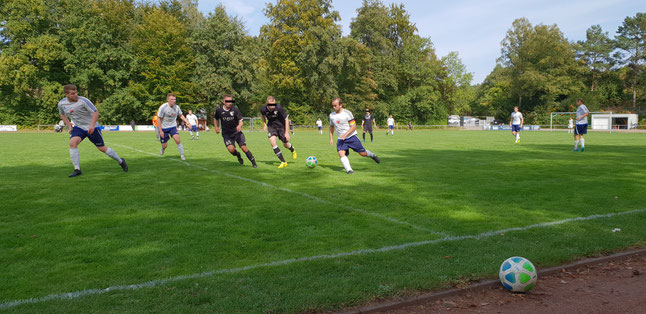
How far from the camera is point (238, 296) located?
3.21 m

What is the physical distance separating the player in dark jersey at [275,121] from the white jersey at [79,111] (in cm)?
419

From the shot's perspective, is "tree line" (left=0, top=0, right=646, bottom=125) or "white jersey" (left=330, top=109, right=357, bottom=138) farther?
"tree line" (left=0, top=0, right=646, bottom=125)

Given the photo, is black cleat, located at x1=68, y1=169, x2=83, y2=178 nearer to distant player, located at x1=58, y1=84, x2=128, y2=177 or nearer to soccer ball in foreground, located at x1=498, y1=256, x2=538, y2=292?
distant player, located at x1=58, y1=84, x2=128, y2=177

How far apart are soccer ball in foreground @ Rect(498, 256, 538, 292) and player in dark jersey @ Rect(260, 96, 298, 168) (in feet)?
28.3

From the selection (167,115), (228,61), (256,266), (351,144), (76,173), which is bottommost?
(256,266)

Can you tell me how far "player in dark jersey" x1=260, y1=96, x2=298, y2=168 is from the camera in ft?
39.0

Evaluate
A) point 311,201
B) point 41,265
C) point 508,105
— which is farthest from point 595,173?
point 508,105

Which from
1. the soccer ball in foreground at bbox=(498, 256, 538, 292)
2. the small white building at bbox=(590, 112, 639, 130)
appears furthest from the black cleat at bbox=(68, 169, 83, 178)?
the small white building at bbox=(590, 112, 639, 130)

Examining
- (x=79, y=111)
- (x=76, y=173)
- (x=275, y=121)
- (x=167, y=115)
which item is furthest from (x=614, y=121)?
(x=76, y=173)

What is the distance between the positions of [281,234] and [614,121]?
65.2 m

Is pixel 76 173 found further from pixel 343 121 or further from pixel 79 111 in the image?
pixel 343 121

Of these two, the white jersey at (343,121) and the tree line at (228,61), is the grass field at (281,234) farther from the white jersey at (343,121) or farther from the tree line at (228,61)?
the tree line at (228,61)

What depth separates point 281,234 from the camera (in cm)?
496

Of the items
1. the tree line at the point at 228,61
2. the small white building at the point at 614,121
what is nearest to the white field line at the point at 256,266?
the tree line at the point at 228,61
